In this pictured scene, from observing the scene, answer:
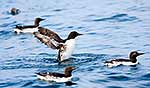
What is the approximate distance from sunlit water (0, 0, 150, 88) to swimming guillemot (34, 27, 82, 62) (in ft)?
1.38

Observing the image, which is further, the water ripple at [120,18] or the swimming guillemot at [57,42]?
the water ripple at [120,18]

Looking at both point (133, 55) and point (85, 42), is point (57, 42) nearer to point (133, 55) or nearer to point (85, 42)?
point (133, 55)

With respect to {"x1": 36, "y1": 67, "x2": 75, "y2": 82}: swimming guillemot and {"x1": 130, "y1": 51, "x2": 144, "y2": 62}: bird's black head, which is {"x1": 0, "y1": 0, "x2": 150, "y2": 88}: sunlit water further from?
{"x1": 130, "y1": 51, "x2": 144, "y2": 62}: bird's black head

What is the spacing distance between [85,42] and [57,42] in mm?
4522

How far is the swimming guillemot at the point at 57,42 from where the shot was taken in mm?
22672

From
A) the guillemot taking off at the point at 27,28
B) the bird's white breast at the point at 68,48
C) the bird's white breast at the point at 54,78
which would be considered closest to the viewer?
the bird's white breast at the point at 54,78

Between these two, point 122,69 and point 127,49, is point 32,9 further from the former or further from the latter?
point 122,69

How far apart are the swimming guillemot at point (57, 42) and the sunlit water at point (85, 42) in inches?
16.6

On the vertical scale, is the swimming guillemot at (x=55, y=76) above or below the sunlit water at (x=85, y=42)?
below

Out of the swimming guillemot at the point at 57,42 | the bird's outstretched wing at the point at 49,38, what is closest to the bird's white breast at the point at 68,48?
the swimming guillemot at the point at 57,42

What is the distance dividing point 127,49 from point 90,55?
6.22 feet

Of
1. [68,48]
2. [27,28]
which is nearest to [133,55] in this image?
[68,48]

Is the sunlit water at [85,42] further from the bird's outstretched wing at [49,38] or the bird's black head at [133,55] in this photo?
the bird's outstretched wing at [49,38]

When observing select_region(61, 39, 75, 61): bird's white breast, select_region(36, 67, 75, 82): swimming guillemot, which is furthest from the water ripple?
select_region(36, 67, 75, 82): swimming guillemot
